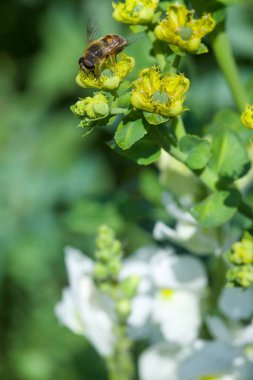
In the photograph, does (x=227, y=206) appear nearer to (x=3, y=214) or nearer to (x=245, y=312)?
(x=245, y=312)

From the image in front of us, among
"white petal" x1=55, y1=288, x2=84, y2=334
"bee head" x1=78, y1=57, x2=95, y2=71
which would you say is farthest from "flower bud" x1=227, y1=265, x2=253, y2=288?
"white petal" x1=55, y1=288, x2=84, y2=334

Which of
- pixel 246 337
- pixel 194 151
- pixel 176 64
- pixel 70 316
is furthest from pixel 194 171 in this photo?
pixel 70 316

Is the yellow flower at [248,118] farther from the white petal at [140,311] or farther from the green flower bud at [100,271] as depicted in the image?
the white petal at [140,311]

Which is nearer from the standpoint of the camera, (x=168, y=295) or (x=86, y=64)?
(x=86, y=64)

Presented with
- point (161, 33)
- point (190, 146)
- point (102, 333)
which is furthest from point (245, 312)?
point (161, 33)

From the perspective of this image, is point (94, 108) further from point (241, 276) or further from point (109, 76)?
point (241, 276)

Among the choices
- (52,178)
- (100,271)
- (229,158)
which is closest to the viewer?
(229,158)
